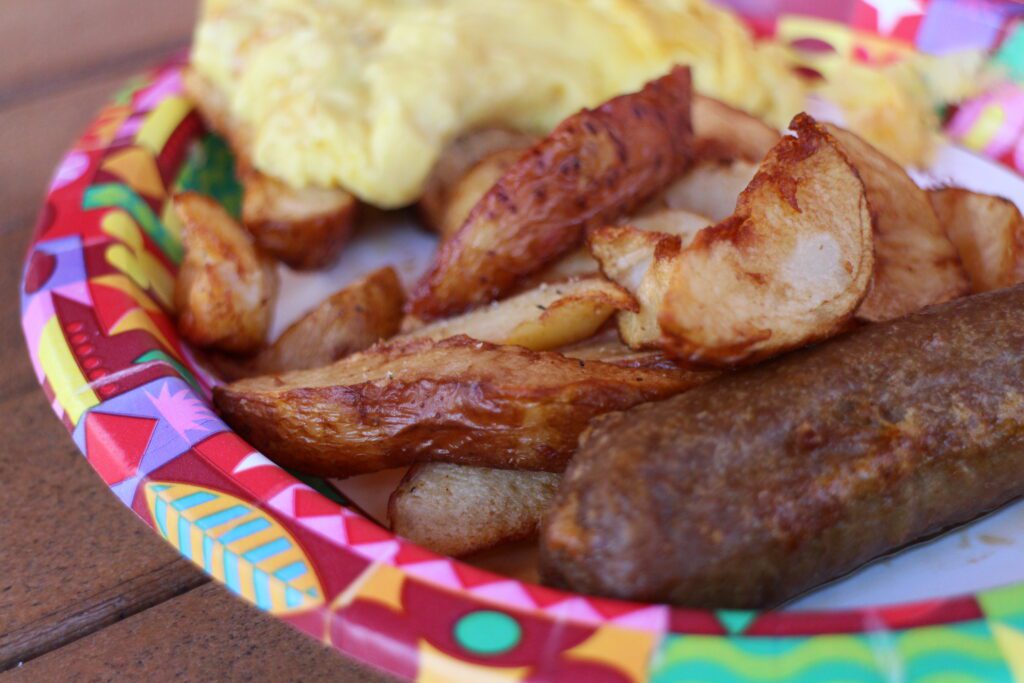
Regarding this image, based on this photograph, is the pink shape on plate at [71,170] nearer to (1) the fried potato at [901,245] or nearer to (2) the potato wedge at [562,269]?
(2) the potato wedge at [562,269]

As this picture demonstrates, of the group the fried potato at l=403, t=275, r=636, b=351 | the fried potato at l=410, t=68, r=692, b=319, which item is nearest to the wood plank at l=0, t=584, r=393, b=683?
the fried potato at l=403, t=275, r=636, b=351

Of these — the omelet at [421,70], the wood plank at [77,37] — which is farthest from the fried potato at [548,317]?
the wood plank at [77,37]

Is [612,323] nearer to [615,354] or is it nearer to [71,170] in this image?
[615,354]

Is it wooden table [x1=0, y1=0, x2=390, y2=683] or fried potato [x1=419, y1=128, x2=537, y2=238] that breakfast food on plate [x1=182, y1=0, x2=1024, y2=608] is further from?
wooden table [x1=0, y1=0, x2=390, y2=683]

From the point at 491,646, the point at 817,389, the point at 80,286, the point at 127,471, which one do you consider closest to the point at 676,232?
the point at 817,389

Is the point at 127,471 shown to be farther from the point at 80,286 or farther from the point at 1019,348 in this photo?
the point at 1019,348
